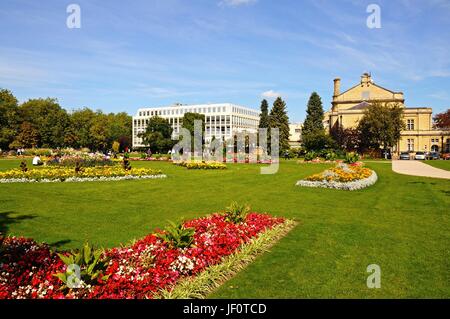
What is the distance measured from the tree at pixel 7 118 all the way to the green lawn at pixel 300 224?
6186cm

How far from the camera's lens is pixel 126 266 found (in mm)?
6422

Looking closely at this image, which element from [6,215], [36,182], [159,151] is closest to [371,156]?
[159,151]

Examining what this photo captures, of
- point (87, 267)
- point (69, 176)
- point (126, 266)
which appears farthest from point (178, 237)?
point (69, 176)

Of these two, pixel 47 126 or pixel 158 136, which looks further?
pixel 47 126

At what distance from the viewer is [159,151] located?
237ft

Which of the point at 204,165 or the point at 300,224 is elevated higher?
the point at 204,165

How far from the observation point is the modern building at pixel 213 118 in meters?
120

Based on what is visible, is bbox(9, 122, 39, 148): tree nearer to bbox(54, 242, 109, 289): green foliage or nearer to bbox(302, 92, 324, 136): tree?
bbox(302, 92, 324, 136): tree

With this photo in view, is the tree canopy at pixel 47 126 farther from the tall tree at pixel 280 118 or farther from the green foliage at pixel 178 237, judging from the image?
the green foliage at pixel 178 237

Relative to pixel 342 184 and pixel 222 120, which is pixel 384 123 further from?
pixel 222 120

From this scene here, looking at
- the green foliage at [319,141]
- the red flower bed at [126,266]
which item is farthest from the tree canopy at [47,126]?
the red flower bed at [126,266]

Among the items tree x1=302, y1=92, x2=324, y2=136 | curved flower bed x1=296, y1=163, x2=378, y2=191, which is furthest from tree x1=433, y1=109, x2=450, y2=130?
curved flower bed x1=296, y1=163, x2=378, y2=191

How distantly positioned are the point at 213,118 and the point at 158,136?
56.7 meters
